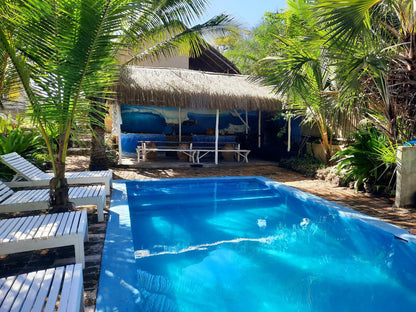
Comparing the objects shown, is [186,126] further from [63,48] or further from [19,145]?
[63,48]

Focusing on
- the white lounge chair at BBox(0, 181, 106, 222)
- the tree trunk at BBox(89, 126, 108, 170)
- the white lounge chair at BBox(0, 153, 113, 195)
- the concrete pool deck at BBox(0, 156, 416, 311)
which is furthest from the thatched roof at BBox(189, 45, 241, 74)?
the white lounge chair at BBox(0, 181, 106, 222)

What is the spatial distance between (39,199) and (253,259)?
123 inches

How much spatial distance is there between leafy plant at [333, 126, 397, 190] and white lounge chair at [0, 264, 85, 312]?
5.88 m

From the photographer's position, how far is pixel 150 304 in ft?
8.42

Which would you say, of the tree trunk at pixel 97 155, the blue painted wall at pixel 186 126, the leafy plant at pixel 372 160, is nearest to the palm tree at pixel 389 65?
the leafy plant at pixel 372 160

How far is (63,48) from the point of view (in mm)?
Answer: 2824

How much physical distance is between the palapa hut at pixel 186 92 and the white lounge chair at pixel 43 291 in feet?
23.3

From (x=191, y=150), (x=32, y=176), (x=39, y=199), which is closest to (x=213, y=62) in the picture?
(x=191, y=150)

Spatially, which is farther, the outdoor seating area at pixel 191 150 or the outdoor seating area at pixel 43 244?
the outdoor seating area at pixel 191 150

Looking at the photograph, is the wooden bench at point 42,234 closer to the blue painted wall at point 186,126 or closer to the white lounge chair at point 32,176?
the white lounge chair at point 32,176

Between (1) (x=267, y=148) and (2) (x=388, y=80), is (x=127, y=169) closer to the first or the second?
(1) (x=267, y=148)

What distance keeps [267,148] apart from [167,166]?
5.13 meters

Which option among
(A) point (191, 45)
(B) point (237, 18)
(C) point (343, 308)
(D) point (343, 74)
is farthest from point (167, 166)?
(C) point (343, 308)

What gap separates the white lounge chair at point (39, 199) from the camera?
363 cm
